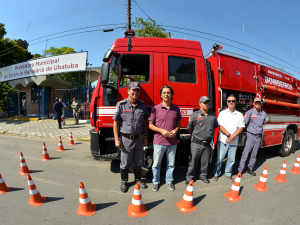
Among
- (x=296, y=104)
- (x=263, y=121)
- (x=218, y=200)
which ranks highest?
(x=296, y=104)

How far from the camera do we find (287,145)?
5488 mm

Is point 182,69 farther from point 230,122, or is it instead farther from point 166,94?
point 230,122

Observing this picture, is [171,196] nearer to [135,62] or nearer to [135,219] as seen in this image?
[135,219]

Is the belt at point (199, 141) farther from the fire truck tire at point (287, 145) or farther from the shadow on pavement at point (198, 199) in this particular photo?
the fire truck tire at point (287, 145)

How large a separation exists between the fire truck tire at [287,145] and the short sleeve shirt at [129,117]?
4.86m

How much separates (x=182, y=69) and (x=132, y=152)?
2010 mm

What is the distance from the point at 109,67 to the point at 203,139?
2.25 metres

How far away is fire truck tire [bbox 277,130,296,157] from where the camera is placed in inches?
→ 208

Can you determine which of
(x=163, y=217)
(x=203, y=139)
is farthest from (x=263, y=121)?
(x=163, y=217)

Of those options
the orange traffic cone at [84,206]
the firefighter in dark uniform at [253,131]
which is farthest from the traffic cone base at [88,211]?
the firefighter in dark uniform at [253,131]

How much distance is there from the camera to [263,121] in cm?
390

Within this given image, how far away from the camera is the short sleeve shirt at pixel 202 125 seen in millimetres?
3236

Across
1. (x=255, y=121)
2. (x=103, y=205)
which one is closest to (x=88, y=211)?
(x=103, y=205)

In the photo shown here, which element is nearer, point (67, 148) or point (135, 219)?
point (135, 219)
